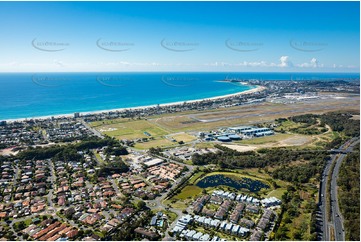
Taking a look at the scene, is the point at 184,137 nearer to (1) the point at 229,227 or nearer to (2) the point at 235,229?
(1) the point at 229,227

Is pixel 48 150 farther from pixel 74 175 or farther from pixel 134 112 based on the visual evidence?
pixel 134 112

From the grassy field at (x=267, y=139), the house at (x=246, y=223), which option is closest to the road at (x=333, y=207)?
the house at (x=246, y=223)

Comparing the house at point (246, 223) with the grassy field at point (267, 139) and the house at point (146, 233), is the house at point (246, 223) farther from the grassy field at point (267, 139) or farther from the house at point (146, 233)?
the grassy field at point (267, 139)

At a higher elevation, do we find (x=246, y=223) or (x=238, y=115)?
(x=238, y=115)

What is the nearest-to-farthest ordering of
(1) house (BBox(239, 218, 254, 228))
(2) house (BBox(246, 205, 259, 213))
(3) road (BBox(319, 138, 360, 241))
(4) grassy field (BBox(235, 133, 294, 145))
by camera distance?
(3) road (BBox(319, 138, 360, 241)) < (1) house (BBox(239, 218, 254, 228)) < (2) house (BBox(246, 205, 259, 213)) < (4) grassy field (BBox(235, 133, 294, 145))

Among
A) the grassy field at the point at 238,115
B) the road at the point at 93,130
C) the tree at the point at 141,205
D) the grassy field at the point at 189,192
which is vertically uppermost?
the grassy field at the point at 238,115

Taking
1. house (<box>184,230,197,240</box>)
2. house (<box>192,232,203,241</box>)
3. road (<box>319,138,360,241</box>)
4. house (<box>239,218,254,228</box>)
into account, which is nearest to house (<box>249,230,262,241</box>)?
house (<box>239,218,254,228</box>)

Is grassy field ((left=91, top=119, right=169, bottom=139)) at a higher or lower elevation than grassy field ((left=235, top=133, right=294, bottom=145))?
higher

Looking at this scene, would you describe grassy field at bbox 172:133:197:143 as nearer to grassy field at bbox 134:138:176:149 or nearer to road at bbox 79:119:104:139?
grassy field at bbox 134:138:176:149

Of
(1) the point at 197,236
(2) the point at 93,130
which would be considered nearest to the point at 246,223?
(1) the point at 197,236
